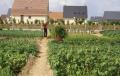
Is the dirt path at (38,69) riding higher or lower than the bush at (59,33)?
higher

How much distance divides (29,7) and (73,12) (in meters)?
18.2

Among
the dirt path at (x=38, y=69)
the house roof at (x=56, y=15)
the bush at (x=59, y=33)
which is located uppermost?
the dirt path at (x=38, y=69)

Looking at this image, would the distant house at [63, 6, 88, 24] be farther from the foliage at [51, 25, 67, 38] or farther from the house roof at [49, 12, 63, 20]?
the foliage at [51, 25, 67, 38]

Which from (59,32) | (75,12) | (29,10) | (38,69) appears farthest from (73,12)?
(38,69)

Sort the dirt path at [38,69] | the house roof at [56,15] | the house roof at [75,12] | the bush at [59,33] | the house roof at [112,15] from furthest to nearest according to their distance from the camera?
1. the house roof at [56,15]
2. the house roof at [112,15]
3. the house roof at [75,12]
4. the bush at [59,33]
5. the dirt path at [38,69]

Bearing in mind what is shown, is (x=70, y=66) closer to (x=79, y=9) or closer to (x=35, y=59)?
(x=35, y=59)

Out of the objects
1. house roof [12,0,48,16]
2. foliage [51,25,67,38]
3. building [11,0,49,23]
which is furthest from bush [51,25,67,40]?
house roof [12,0,48,16]

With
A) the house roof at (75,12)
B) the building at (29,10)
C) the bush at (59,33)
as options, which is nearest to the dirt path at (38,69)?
the bush at (59,33)

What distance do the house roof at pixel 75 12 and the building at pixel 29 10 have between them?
53.3 ft

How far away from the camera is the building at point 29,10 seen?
261 feet

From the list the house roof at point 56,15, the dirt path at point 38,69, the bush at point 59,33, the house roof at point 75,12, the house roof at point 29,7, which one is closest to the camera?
the dirt path at point 38,69

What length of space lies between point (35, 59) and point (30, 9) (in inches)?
2293

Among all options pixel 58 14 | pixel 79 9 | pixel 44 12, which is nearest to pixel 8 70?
pixel 44 12

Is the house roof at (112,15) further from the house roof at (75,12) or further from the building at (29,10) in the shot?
the building at (29,10)
